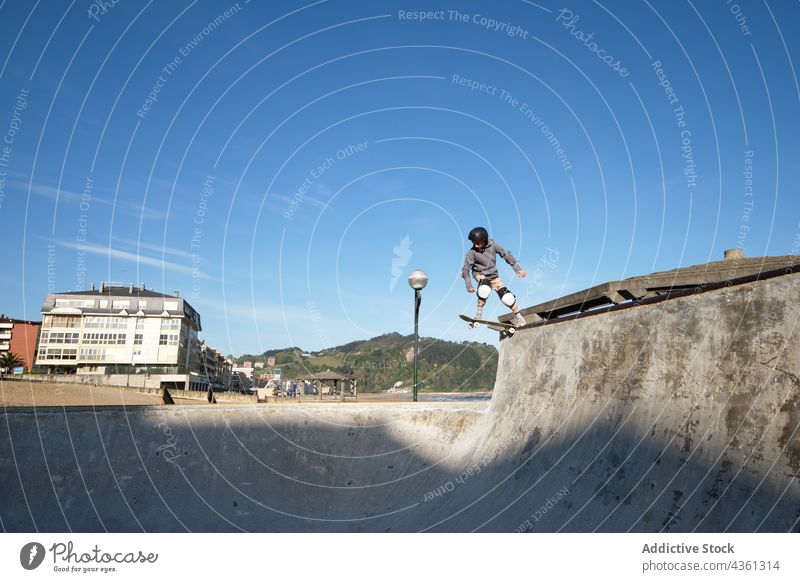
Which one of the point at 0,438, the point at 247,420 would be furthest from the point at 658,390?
the point at 0,438

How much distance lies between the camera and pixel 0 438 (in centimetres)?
914

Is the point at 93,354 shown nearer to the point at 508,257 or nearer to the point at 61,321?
the point at 61,321

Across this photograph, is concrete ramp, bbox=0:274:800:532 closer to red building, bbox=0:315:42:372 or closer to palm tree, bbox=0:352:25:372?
palm tree, bbox=0:352:25:372

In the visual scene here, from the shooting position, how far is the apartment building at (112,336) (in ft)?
271

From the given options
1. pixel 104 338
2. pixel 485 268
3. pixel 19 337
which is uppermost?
pixel 19 337

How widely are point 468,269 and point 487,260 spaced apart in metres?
0.44

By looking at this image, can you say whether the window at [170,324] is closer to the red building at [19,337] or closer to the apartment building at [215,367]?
the apartment building at [215,367]

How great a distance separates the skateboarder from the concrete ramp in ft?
2.83

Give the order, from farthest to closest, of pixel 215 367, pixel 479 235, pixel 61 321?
pixel 215 367 → pixel 61 321 → pixel 479 235

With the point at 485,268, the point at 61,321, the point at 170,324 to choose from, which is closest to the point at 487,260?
the point at 485,268

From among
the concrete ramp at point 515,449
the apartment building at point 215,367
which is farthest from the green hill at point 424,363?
the concrete ramp at point 515,449

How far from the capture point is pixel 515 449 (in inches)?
286

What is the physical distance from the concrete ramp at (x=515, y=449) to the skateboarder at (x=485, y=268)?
0.86m
